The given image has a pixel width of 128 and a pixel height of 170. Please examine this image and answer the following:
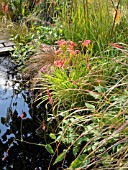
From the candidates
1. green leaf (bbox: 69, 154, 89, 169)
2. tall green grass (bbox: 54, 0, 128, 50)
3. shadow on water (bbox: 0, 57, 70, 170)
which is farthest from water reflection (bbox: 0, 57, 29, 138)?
green leaf (bbox: 69, 154, 89, 169)

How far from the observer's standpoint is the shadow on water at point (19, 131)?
2.52 metres

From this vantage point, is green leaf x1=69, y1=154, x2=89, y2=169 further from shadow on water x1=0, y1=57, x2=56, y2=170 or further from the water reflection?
the water reflection

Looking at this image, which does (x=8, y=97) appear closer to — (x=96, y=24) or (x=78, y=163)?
(x=96, y=24)

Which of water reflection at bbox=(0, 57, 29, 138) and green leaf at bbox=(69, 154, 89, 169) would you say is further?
water reflection at bbox=(0, 57, 29, 138)

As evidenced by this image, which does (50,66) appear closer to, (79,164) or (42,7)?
(79,164)

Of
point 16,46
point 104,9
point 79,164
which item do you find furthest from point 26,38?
point 79,164

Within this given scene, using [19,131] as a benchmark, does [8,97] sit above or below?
above

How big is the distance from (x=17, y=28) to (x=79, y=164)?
242 centimetres

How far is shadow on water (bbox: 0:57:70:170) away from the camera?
8.28 ft

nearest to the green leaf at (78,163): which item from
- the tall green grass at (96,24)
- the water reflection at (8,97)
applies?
the water reflection at (8,97)

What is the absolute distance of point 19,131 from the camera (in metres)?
2.81

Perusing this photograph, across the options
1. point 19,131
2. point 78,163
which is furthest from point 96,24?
point 78,163

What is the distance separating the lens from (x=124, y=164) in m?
1.86

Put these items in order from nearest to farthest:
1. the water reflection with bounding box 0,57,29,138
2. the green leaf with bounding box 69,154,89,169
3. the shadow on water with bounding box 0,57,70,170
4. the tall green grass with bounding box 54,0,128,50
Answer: the green leaf with bounding box 69,154,89,169 < the shadow on water with bounding box 0,57,70,170 < the water reflection with bounding box 0,57,29,138 < the tall green grass with bounding box 54,0,128,50
